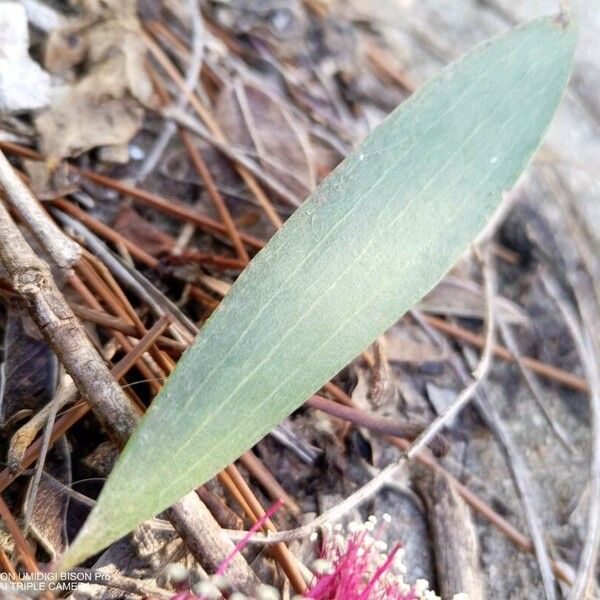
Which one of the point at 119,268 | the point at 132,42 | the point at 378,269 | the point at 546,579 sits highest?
the point at 132,42

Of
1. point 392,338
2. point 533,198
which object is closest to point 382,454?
point 392,338

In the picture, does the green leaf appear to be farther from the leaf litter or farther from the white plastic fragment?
the white plastic fragment

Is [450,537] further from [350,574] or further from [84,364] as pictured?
[84,364]

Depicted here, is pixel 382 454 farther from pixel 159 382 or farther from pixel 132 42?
pixel 132 42

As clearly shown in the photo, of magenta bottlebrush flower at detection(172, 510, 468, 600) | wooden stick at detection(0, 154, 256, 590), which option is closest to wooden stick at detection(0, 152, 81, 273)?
wooden stick at detection(0, 154, 256, 590)

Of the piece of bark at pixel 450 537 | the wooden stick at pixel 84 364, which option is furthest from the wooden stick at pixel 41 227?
the piece of bark at pixel 450 537

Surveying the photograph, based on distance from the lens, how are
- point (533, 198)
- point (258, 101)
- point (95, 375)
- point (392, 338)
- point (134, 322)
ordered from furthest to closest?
point (533, 198), point (258, 101), point (392, 338), point (134, 322), point (95, 375)

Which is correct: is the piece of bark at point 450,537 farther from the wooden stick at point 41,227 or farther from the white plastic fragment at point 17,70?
the white plastic fragment at point 17,70

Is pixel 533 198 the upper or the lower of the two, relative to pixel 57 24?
lower
